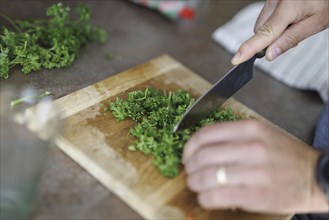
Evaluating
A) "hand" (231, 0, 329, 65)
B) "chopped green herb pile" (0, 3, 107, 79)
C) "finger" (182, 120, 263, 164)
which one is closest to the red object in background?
"chopped green herb pile" (0, 3, 107, 79)

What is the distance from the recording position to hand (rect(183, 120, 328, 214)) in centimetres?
96

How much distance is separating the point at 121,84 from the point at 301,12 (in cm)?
67

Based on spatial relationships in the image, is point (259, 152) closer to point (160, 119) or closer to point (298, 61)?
point (160, 119)

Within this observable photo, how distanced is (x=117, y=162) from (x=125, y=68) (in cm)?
64

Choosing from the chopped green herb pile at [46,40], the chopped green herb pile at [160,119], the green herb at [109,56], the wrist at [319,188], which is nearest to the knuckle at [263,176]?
the wrist at [319,188]

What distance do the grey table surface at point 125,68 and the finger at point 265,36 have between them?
428 millimetres

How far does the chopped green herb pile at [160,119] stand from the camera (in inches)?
46.4

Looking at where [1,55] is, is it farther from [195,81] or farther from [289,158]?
[289,158]

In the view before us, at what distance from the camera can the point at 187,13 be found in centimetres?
218

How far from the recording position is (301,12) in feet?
4.90

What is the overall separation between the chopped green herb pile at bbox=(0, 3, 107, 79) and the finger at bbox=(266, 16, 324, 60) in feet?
2.27

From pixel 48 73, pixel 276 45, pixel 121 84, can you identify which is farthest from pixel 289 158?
pixel 48 73

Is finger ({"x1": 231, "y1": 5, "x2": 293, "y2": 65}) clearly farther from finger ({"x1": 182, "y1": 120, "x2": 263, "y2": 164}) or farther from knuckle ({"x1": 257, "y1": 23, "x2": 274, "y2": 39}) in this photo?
finger ({"x1": 182, "y1": 120, "x2": 263, "y2": 164})

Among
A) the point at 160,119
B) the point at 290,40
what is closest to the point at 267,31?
the point at 290,40
